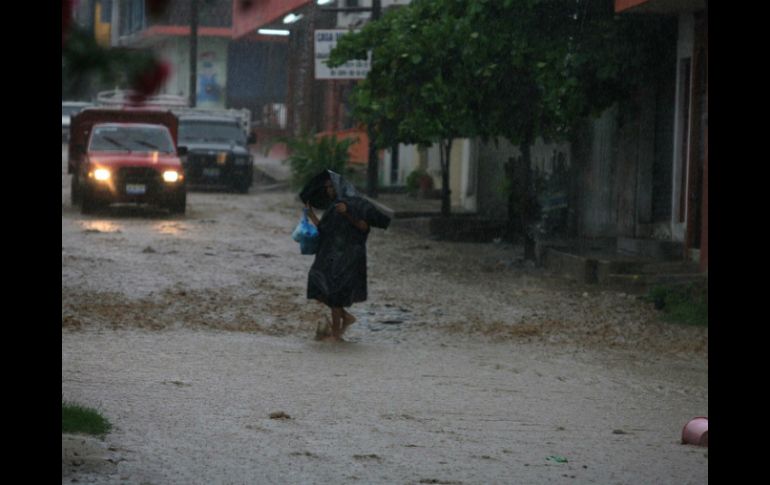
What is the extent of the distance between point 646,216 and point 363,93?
190 inches

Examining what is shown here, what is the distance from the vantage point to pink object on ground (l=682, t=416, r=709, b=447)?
8.92 metres

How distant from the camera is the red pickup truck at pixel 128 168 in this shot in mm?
25609

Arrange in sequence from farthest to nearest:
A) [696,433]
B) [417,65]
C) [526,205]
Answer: [526,205]
[417,65]
[696,433]

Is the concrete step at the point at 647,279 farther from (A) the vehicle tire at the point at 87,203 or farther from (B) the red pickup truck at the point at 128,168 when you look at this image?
(A) the vehicle tire at the point at 87,203

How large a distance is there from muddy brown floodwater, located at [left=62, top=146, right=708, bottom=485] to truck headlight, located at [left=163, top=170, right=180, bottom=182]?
4340 millimetres

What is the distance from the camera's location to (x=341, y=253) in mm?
12984

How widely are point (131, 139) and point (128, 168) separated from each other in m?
1.58

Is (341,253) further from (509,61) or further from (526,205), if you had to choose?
(526,205)

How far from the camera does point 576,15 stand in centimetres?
1908

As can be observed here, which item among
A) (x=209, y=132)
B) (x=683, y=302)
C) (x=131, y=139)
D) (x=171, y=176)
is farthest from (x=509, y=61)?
(x=209, y=132)

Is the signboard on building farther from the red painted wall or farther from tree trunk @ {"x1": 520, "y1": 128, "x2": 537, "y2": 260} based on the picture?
tree trunk @ {"x1": 520, "y1": 128, "x2": 537, "y2": 260}

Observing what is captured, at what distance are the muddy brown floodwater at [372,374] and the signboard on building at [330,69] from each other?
29.0 ft

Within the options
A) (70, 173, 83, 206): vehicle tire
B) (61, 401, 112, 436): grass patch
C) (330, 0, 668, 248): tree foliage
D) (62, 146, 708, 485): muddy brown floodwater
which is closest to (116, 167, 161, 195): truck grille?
(70, 173, 83, 206): vehicle tire
